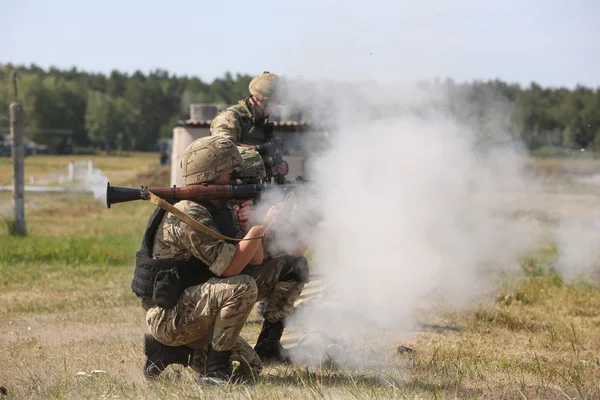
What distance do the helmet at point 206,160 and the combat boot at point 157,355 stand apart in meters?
1.04

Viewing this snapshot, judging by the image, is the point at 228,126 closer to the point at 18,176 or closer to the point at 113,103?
the point at 18,176

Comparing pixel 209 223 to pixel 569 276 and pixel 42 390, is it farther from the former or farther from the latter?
pixel 569 276

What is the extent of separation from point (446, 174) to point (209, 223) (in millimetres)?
2973

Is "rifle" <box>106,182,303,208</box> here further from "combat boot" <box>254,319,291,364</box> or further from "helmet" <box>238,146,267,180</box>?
"combat boot" <box>254,319,291,364</box>

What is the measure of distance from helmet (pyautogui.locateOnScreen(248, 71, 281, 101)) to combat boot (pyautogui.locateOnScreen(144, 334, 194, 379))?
10.2 feet

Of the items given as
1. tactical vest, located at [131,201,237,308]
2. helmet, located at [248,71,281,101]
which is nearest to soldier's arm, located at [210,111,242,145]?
helmet, located at [248,71,281,101]

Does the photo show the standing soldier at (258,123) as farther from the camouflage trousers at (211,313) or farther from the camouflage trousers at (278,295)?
the camouflage trousers at (211,313)

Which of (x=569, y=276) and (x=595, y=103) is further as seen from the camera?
(x=595, y=103)

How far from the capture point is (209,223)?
4891mm

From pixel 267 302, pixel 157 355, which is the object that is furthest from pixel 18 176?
pixel 157 355

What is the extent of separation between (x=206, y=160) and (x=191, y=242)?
0.55 meters

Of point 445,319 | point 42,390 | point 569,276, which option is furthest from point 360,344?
point 569,276

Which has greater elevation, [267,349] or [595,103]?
[595,103]

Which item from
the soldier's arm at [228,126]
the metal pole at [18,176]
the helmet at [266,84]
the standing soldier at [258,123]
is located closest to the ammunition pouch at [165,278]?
the standing soldier at [258,123]
